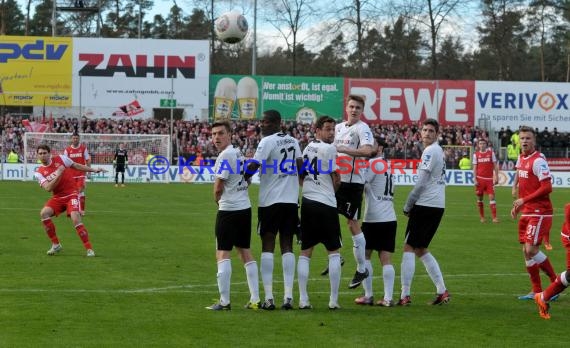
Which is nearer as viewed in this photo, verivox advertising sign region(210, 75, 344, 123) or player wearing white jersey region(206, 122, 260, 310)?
player wearing white jersey region(206, 122, 260, 310)

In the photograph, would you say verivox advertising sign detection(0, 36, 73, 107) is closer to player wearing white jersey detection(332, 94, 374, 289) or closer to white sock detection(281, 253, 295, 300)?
player wearing white jersey detection(332, 94, 374, 289)

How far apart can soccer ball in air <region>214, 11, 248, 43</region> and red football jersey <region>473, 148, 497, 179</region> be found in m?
7.46

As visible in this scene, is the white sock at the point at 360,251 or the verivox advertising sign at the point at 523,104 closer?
the white sock at the point at 360,251

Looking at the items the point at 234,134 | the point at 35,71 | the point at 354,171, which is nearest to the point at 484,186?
the point at 354,171

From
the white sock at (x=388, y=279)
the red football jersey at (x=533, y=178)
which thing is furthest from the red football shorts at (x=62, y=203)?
the red football jersey at (x=533, y=178)

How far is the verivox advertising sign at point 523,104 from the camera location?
56625 millimetres

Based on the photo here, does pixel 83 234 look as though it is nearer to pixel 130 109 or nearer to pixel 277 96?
pixel 130 109

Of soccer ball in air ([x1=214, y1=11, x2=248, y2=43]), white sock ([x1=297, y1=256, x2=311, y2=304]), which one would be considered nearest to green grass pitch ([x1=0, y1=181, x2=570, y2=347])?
white sock ([x1=297, y1=256, x2=311, y2=304])

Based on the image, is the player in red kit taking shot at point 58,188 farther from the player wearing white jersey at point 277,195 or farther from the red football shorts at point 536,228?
the red football shorts at point 536,228

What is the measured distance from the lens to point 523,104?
57.1 m

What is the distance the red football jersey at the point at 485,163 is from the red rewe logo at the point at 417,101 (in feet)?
102

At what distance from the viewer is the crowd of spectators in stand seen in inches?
1860

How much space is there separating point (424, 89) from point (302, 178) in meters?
46.8

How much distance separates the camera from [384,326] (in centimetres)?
969
